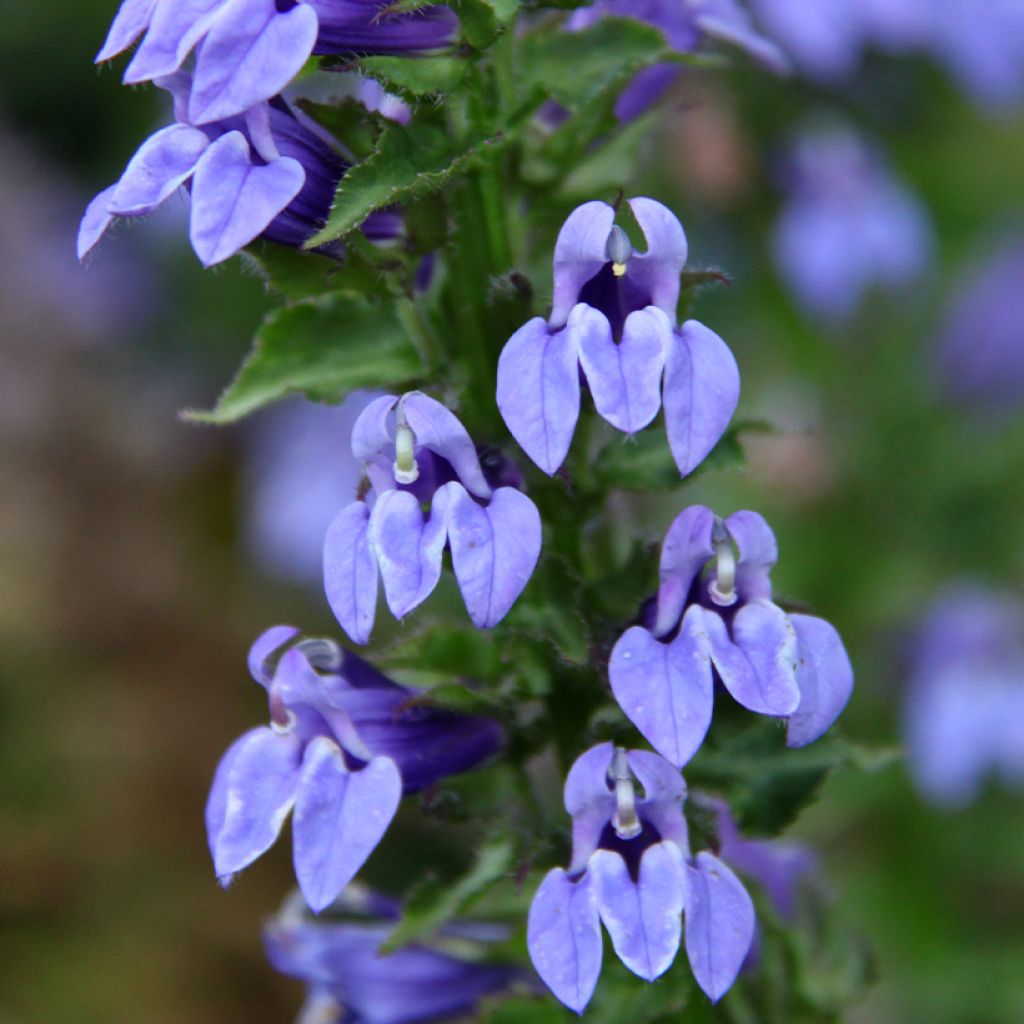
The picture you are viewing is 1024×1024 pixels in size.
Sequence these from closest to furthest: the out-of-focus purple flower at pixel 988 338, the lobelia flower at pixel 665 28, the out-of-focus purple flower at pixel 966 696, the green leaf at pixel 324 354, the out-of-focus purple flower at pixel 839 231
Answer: the green leaf at pixel 324 354
the lobelia flower at pixel 665 28
the out-of-focus purple flower at pixel 966 696
the out-of-focus purple flower at pixel 839 231
the out-of-focus purple flower at pixel 988 338

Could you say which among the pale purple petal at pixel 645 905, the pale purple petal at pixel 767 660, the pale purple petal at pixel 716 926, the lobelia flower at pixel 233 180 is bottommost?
the pale purple petal at pixel 716 926

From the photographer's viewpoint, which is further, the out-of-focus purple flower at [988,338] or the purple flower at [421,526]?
the out-of-focus purple flower at [988,338]

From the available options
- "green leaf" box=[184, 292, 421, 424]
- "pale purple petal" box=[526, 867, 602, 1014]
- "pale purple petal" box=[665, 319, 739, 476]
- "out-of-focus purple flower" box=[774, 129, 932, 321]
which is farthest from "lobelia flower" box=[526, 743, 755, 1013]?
"out-of-focus purple flower" box=[774, 129, 932, 321]

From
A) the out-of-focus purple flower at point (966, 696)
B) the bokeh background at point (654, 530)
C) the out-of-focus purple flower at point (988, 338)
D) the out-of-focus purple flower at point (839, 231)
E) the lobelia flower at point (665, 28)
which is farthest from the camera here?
the out-of-focus purple flower at point (988, 338)

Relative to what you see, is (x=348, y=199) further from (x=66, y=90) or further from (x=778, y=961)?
(x=66, y=90)

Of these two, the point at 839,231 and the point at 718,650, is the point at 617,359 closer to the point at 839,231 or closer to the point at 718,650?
the point at 718,650

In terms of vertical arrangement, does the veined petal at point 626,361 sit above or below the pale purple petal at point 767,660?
above

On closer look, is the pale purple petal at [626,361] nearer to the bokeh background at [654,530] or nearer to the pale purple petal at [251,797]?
the pale purple petal at [251,797]

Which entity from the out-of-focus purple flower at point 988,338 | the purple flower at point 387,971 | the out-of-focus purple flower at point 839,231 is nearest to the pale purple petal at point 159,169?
the purple flower at point 387,971
